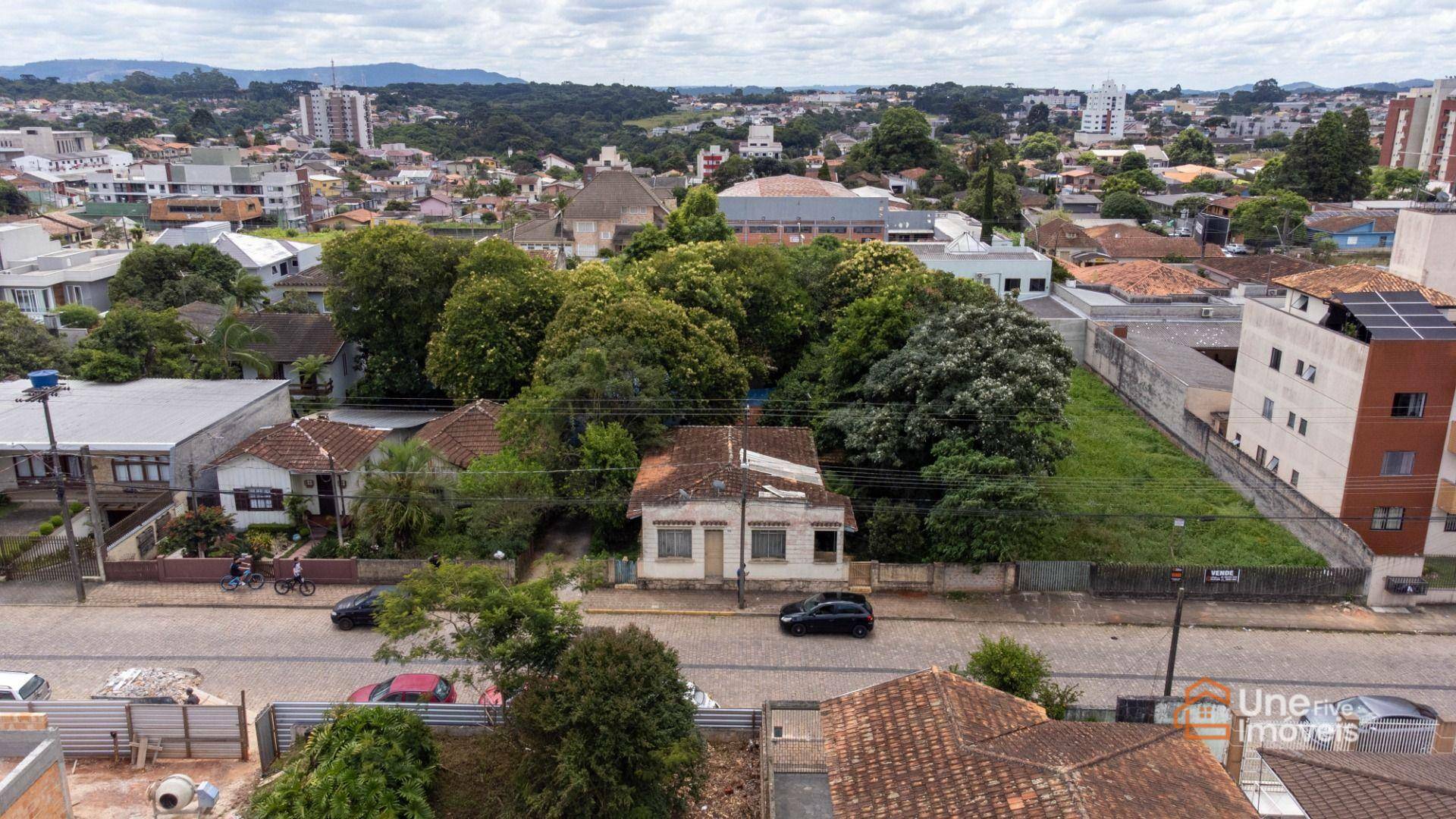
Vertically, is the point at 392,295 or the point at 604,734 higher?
the point at 392,295

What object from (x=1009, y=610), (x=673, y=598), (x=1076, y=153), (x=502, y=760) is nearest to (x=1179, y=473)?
(x=1009, y=610)

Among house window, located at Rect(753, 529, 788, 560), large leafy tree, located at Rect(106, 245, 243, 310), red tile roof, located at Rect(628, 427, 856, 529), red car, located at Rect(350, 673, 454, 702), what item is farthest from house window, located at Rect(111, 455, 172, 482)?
large leafy tree, located at Rect(106, 245, 243, 310)

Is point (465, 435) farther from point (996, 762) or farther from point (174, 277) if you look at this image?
point (174, 277)

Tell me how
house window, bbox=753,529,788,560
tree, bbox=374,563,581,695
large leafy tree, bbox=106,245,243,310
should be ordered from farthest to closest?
large leafy tree, bbox=106,245,243,310
house window, bbox=753,529,788,560
tree, bbox=374,563,581,695

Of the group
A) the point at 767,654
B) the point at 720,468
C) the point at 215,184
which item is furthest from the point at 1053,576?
the point at 215,184

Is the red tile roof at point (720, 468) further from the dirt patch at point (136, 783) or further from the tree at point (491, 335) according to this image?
the dirt patch at point (136, 783)

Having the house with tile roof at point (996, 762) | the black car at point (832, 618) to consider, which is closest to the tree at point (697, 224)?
the black car at point (832, 618)

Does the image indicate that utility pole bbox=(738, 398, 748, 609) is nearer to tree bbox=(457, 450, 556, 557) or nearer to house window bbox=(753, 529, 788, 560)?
house window bbox=(753, 529, 788, 560)
